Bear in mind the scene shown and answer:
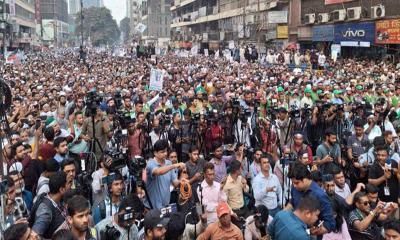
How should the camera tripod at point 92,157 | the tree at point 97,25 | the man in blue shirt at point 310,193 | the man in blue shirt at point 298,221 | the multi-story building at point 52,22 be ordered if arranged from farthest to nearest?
the tree at point 97,25 < the multi-story building at point 52,22 < the camera tripod at point 92,157 < the man in blue shirt at point 310,193 < the man in blue shirt at point 298,221

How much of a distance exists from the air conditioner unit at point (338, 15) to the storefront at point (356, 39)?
0.41m

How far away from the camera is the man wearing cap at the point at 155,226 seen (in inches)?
164

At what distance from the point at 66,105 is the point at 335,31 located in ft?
78.6

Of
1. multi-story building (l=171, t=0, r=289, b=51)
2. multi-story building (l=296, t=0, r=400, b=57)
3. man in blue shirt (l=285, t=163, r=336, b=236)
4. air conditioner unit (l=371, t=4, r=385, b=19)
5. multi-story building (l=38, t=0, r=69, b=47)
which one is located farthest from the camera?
multi-story building (l=38, t=0, r=69, b=47)

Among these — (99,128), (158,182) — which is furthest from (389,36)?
(158,182)

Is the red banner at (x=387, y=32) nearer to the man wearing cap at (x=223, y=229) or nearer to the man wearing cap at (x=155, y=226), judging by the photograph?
the man wearing cap at (x=223, y=229)

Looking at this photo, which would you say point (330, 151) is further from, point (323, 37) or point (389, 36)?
point (323, 37)

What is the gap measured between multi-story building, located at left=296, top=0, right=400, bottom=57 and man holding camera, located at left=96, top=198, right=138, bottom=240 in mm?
21865

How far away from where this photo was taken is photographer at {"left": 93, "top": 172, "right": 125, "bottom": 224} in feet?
16.5

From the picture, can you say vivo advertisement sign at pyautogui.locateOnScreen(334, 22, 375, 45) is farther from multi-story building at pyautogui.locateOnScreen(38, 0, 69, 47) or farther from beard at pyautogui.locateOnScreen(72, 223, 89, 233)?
multi-story building at pyautogui.locateOnScreen(38, 0, 69, 47)

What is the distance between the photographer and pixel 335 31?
3219 centimetres

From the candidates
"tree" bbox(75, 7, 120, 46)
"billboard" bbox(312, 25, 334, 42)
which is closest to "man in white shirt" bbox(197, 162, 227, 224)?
"billboard" bbox(312, 25, 334, 42)

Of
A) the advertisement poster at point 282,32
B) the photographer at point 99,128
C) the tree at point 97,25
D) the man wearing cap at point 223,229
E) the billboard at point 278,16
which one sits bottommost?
the man wearing cap at point 223,229

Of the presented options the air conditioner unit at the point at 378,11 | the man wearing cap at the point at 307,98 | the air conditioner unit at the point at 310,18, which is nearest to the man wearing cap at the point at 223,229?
the man wearing cap at the point at 307,98
